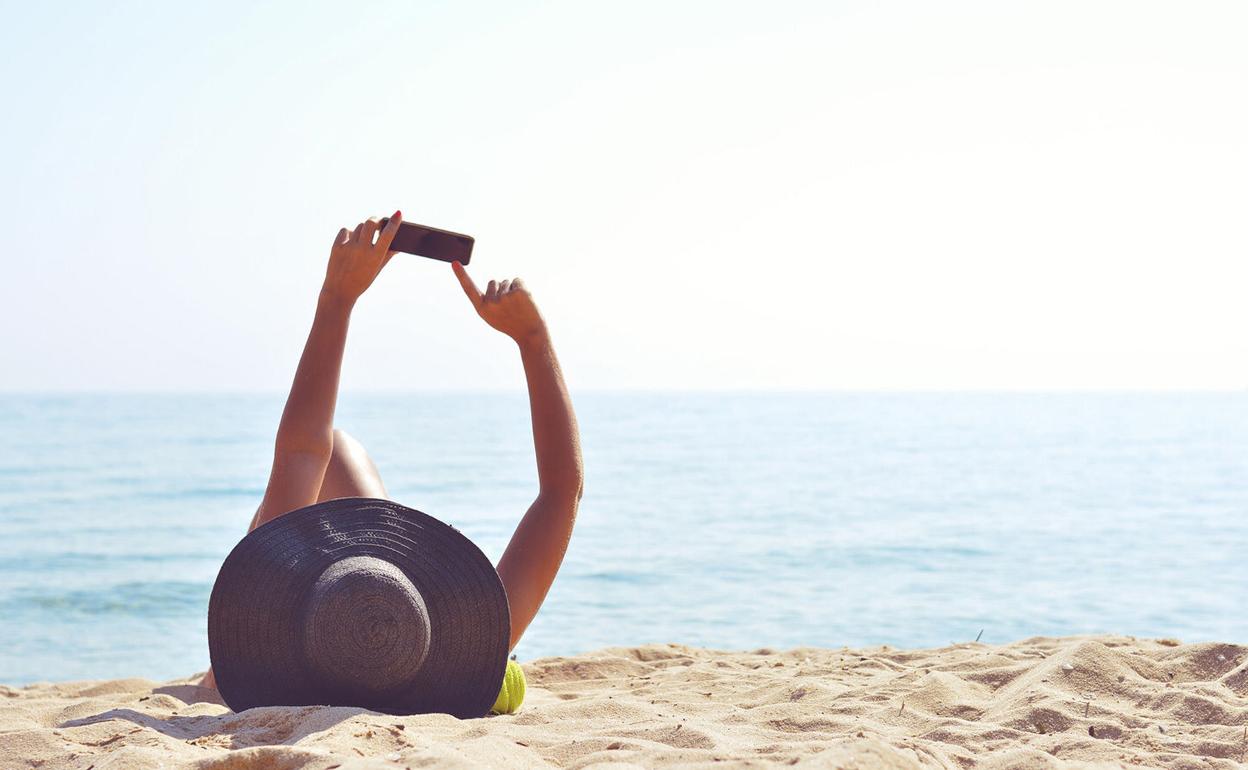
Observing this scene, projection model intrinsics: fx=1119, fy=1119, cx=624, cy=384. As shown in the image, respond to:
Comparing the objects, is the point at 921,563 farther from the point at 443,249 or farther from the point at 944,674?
the point at 443,249

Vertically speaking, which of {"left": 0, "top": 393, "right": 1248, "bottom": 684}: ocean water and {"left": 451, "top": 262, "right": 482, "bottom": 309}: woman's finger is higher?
{"left": 451, "top": 262, "right": 482, "bottom": 309}: woman's finger

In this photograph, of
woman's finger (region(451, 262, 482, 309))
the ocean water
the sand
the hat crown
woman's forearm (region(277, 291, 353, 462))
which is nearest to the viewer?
the sand

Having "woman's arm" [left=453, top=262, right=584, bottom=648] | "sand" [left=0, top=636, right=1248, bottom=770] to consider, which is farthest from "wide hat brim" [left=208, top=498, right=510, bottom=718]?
"woman's arm" [left=453, top=262, right=584, bottom=648]

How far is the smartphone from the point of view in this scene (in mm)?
3316

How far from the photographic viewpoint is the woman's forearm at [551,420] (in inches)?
136

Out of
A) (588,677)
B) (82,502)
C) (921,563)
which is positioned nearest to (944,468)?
(921,563)

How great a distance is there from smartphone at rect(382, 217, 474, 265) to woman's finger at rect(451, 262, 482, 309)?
0.17 ft

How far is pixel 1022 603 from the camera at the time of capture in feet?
36.8

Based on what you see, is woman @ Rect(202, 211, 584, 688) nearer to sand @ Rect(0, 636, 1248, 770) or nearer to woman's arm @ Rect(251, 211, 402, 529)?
woman's arm @ Rect(251, 211, 402, 529)

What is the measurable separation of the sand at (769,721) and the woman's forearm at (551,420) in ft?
2.33

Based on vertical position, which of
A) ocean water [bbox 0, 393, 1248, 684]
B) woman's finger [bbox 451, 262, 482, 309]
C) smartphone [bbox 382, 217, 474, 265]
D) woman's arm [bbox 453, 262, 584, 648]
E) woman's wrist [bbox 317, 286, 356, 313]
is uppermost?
smartphone [bbox 382, 217, 474, 265]

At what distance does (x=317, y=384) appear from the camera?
3.20 m

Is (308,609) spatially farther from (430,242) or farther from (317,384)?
(430,242)

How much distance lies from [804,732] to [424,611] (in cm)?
112
